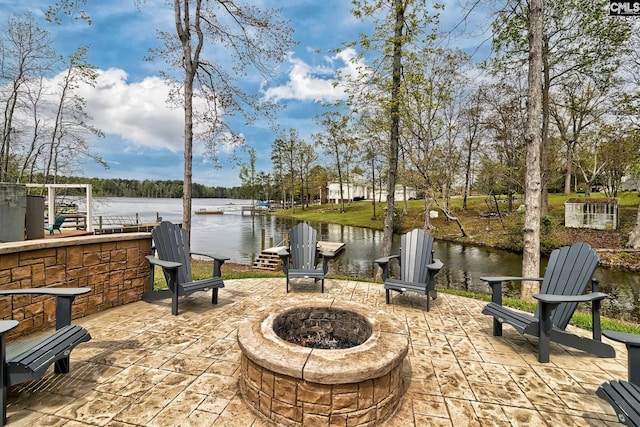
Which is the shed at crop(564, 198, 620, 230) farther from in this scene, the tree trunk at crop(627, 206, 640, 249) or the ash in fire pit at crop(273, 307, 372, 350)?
the ash in fire pit at crop(273, 307, 372, 350)

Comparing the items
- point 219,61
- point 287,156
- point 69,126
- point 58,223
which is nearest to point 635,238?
point 219,61

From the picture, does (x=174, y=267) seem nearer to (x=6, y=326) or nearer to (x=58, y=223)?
(x=6, y=326)

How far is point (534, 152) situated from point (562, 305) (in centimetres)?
349

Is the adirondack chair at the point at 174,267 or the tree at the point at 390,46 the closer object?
the adirondack chair at the point at 174,267

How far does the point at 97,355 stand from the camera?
2625 mm

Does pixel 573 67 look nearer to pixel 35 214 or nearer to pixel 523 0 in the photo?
pixel 523 0

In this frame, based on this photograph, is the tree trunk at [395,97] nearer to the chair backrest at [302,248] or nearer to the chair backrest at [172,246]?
the chair backrest at [302,248]

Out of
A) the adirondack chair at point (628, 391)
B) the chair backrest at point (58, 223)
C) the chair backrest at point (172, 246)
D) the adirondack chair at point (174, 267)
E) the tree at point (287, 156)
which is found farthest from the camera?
the tree at point (287, 156)

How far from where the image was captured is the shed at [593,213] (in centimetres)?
1429

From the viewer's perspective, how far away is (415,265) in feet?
14.9

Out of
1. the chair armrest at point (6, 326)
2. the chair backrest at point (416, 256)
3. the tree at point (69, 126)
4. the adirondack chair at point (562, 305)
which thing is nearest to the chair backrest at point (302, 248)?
the chair backrest at point (416, 256)

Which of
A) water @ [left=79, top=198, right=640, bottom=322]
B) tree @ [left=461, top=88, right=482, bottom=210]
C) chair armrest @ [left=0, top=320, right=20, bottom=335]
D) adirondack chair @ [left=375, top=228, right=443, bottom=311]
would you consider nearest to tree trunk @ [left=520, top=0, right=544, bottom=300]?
adirondack chair @ [left=375, top=228, right=443, bottom=311]

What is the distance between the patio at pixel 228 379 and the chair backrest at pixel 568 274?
446mm

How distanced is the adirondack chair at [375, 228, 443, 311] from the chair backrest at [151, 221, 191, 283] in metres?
2.82
